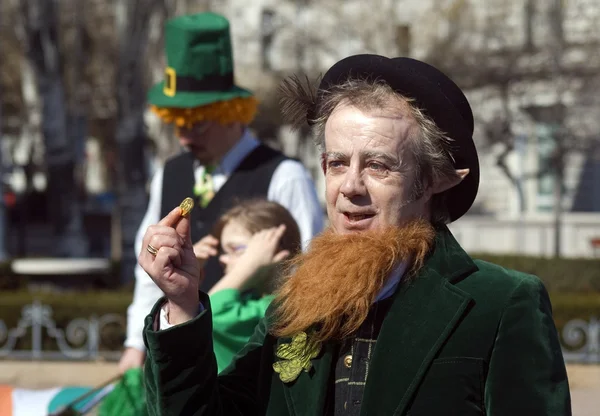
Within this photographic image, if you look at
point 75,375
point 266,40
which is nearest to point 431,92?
point 75,375

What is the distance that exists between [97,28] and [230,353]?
2384cm

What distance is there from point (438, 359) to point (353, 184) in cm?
41

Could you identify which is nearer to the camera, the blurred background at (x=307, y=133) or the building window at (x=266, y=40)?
the blurred background at (x=307, y=133)

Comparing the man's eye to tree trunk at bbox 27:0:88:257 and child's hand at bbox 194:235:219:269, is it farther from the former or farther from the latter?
tree trunk at bbox 27:0:88:257

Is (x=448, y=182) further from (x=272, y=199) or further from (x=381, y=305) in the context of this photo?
(x=272, y=199)

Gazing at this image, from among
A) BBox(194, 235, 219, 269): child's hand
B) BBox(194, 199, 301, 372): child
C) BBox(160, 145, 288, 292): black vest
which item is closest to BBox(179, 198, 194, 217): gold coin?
BBox(194, 199, 301, 372): child

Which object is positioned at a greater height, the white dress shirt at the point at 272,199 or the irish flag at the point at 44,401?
the white dress shirt at the point at 272,199

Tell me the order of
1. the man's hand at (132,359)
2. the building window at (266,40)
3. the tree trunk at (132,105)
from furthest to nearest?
1. the building window at (266,40)
2. the tree trunk at (132,105)
3. the man's hand at (132,359)

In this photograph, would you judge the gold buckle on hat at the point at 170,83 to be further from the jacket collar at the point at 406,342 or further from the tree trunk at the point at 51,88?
the tree trunk at the point at 51,88

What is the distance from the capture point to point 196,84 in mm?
4684

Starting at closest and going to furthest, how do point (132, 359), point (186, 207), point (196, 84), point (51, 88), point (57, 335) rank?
1. point (186, 207)
2. point (132, 359)
3. point (196, 84)
4. point (57, 335)
5. point (51, 88)

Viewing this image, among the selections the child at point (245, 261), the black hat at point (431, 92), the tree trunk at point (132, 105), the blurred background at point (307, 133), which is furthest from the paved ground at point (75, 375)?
the black hat at point (431, 92)

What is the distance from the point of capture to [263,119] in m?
22.1

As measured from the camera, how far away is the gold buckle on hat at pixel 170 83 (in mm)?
4672
